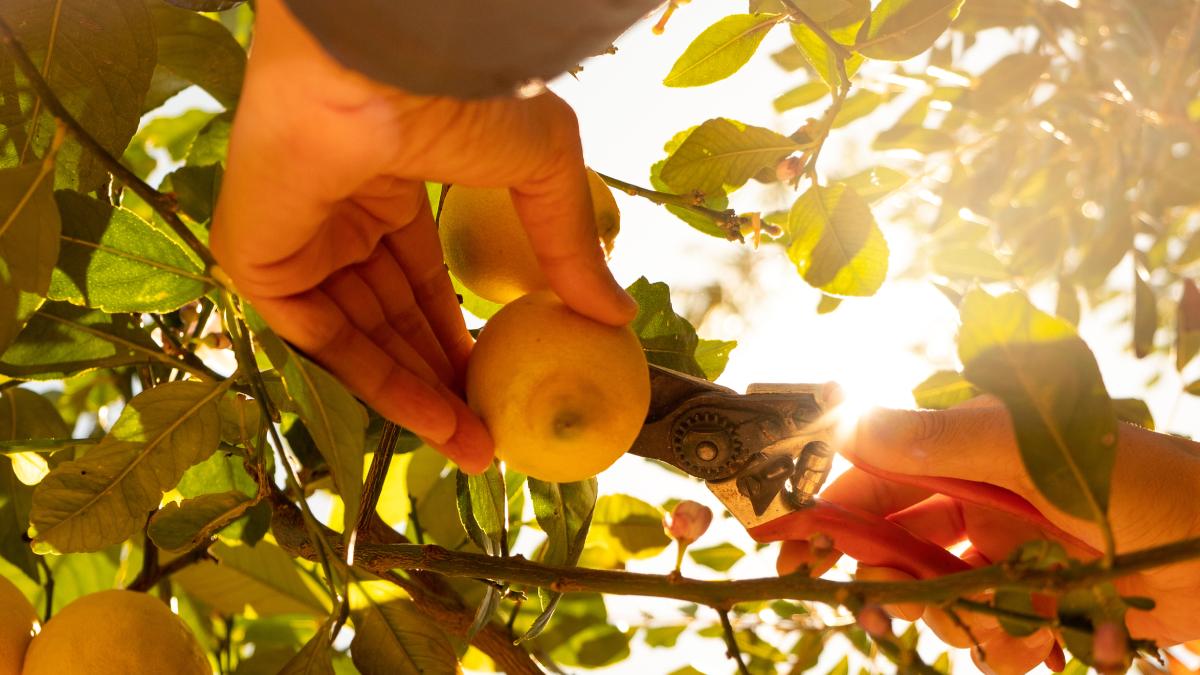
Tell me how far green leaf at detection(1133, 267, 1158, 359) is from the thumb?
765 millimetres

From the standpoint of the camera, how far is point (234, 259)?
0.62m

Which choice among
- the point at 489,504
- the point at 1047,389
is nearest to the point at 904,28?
the point at 1047,389

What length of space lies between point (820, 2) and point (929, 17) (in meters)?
0.13

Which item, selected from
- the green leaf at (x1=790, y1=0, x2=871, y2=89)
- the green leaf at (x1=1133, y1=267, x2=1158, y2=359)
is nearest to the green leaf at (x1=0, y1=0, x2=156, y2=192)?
the green leaf at (x1=790, y1=0, x2=871, y2=89)

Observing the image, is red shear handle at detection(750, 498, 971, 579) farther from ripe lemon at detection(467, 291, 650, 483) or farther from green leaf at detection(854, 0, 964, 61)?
green leaf at detection(854, 0, 964, 61)

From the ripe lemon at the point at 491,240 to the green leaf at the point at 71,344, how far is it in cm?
33

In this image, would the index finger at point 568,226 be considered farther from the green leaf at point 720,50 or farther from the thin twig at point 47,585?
the thin twig at point 47,585

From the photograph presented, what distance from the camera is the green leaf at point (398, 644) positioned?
770 millimetres

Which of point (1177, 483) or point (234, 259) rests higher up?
point (234, 259)

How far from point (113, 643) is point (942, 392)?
101 centimetres

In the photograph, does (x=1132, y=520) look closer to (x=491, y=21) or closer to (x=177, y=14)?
(x=491, y=21)

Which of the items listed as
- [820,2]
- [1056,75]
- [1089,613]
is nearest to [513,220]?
[820,2]

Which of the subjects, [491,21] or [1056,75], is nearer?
[491,21]

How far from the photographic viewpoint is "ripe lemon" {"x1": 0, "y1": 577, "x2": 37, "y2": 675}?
0.81 m
